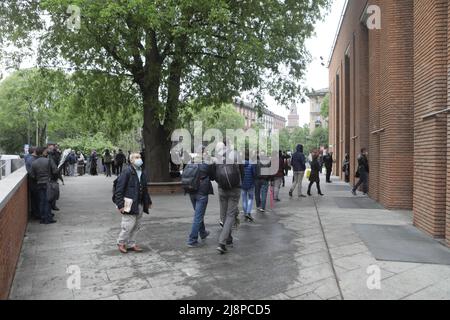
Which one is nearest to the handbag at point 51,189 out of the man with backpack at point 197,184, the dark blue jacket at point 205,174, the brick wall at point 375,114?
the man with backpack at point 197,184

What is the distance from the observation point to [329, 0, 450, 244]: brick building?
8.23 metres

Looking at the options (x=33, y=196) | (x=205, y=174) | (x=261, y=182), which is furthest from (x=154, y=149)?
(x=205, y=174)

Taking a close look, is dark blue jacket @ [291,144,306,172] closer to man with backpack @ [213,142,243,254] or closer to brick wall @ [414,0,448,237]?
brick wall @ [414,0,448,237]

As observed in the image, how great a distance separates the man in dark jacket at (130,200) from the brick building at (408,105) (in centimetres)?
523

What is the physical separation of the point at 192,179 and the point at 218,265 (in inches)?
68.9

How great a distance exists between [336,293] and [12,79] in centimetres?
6143

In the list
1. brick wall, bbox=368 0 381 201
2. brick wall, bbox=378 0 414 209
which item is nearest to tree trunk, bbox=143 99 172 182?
brick wall, bbox=368 0 381 201

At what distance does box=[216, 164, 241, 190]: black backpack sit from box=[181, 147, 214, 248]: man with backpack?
29 centimetres

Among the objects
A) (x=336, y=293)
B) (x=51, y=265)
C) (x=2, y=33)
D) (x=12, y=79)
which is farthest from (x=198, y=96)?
(x=12, y=79)

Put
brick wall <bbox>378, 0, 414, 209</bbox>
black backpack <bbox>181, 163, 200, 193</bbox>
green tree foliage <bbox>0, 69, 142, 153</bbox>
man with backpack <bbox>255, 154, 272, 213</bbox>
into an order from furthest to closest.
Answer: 1. green tree foliage <bbox>0, 69, 142, 153</bbox>
2. brick wall <bbox>378, 0, 414, 209</bbox>
3. man with backpack <bbox>255, 154, 272, 213</bbox>
4. black backpack <bbox>181, 163, 200, 193</bbox>

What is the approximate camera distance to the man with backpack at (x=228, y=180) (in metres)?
7.37

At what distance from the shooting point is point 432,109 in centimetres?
849

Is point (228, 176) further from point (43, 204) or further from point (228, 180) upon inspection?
point (43, 204)

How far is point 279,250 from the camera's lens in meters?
7.34
